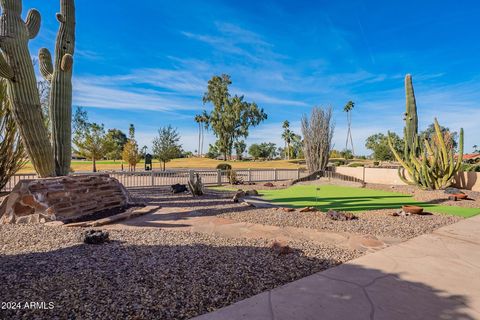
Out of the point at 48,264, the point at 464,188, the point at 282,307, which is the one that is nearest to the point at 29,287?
the point at 48,264

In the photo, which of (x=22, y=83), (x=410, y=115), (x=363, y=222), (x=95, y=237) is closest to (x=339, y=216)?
(x=363, y=222)

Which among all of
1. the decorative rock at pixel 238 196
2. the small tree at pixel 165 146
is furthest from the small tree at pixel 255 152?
the decorative rock at pixel 238 196

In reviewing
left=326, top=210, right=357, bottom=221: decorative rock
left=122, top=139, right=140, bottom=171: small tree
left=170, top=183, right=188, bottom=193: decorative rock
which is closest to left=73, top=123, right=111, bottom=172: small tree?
left=122, top=139, right=140, bottom=171: small tree

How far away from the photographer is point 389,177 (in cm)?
1623

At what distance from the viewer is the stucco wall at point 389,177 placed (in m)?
12.9

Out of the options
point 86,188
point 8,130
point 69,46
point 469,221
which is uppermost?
point 69,46

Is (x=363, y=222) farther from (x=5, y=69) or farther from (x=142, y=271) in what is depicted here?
(x=5, y=69)

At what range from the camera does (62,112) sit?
7.52 metres

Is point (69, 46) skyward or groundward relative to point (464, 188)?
skyward

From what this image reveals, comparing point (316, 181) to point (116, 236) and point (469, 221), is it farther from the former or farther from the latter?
point (116, 236)

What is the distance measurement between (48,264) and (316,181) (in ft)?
50.2

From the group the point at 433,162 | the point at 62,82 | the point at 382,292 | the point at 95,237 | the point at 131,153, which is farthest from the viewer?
the point at 131,153

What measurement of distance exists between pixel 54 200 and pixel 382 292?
22.5ft

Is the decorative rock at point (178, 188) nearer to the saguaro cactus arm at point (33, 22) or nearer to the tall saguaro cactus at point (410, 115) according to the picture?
the saguaro cactus arm at point (33, 22)
